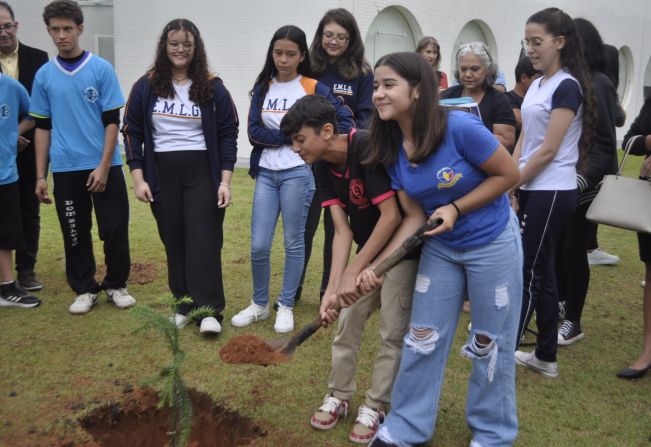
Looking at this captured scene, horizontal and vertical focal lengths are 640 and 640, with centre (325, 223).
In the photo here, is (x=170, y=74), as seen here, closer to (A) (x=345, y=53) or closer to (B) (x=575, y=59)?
(A) (x=345, y=53)

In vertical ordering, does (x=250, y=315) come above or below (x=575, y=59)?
below

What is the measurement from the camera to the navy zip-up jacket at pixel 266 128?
14.3 feet

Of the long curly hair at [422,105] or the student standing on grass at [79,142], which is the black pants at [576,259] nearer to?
the long curly hair at [422,105]

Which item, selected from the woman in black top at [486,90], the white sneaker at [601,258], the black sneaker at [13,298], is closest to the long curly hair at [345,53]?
the woman in black top at [486,90]

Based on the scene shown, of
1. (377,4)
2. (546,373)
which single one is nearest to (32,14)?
(377,4)

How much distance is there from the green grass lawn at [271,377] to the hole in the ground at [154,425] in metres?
0.07

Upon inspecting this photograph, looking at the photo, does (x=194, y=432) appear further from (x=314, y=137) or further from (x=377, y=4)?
(x=377, y=4)

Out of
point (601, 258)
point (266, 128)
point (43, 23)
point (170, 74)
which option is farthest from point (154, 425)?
point (43, 23)

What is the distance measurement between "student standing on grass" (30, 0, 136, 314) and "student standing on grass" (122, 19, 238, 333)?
44cm

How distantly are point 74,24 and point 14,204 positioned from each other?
55.9 inches

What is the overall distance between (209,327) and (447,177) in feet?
7.32


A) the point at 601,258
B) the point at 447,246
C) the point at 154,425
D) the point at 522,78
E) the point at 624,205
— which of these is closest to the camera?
the point at 447,246

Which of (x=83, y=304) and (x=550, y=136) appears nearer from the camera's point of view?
(x=550, y=136)

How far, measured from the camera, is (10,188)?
4.79m
